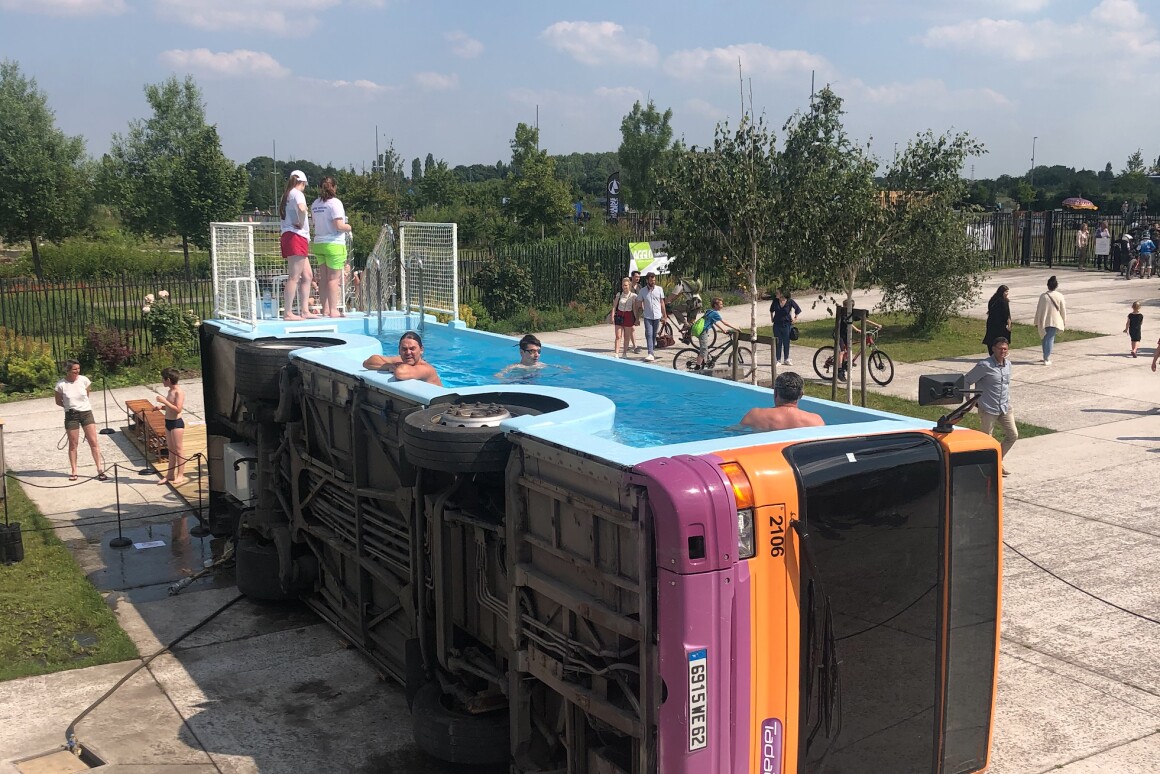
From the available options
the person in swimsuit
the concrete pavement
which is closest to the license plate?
the concrete pavement

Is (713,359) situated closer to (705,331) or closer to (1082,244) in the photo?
(705,331)

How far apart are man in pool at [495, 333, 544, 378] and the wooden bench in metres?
7.00

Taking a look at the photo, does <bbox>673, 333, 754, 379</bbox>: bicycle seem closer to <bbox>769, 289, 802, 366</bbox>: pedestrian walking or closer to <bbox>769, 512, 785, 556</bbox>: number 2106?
<bbox>769, 289, 802, 366</bbox>: pedestrian walking

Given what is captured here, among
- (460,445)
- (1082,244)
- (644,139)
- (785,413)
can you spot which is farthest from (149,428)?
(644,139)

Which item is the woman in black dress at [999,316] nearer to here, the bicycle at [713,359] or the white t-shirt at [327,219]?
the bicycle at [713,359]

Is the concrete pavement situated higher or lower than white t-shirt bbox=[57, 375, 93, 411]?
lower

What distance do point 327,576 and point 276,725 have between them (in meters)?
1.77

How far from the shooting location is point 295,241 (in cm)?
1239

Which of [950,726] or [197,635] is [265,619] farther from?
[950,726]

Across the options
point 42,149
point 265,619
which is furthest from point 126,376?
point 42,149

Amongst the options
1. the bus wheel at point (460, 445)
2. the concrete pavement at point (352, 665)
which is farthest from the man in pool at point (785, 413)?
the concrete pavement at point (352, 665)

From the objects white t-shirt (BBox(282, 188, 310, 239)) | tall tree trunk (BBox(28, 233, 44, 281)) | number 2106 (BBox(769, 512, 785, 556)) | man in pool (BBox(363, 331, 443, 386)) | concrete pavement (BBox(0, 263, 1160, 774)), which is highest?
white t-shirt (BBox(282, 188, 310, 239))

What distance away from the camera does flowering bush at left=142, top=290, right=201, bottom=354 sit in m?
21.9

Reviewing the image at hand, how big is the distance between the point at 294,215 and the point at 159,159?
93.5 ft
